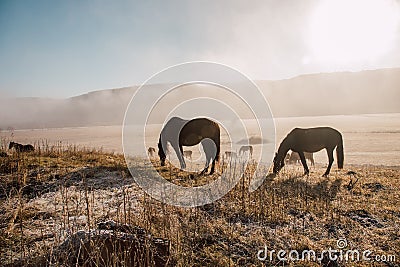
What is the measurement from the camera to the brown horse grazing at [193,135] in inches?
429

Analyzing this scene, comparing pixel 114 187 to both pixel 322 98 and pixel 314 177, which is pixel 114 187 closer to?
pixel 314 177

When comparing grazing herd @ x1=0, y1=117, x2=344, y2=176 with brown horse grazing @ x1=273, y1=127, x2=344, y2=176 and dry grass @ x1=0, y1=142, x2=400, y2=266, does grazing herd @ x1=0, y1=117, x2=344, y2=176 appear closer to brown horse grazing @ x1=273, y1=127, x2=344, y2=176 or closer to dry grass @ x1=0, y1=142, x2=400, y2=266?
brown horse grazing @ x1=273, y1=127, x2=344, y2=176

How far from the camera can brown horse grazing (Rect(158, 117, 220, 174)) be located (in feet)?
35.7

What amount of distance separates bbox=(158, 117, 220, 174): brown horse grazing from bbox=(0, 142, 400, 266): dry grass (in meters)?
1.35

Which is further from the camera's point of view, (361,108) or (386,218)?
(361,108)

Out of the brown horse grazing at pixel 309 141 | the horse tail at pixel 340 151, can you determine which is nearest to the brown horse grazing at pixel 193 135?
the brown horse grazing at pixel 309 141

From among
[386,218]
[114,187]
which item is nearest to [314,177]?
[386,218]

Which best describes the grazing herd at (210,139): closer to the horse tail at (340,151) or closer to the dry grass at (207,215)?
the horse tail at (340,151)

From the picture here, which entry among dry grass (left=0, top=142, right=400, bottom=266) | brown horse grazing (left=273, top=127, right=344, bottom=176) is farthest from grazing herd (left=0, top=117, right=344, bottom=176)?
dry grass (left=0, top=142, right=400, bottom=266)

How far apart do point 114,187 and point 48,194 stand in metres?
1.60

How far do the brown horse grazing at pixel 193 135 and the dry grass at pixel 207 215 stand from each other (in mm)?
1349

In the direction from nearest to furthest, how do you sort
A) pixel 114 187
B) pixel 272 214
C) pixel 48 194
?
pixel 272 214
pixel 48 194
pixel 114 187

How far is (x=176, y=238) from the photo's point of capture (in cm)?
547

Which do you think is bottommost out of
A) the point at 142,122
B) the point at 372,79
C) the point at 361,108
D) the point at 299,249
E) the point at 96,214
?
the point at 299,249
